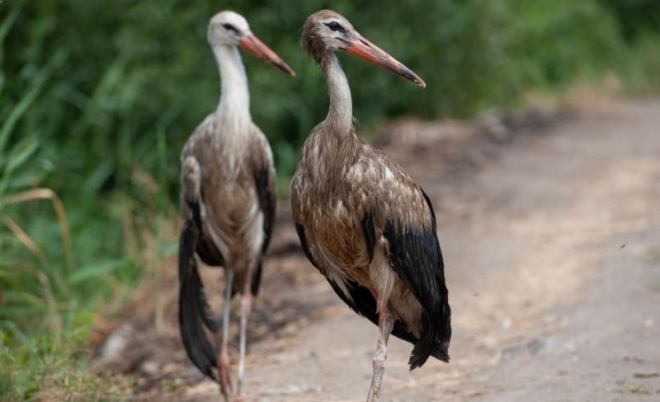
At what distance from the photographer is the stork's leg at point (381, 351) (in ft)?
18.1

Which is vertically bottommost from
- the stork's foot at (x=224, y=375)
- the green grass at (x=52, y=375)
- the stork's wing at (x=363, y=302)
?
the stork's foot at (x=224, y=375)

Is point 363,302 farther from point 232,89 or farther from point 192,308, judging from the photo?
point 232,89

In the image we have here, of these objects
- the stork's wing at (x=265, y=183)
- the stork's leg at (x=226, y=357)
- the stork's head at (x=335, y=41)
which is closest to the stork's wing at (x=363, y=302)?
the stork's head at (x=335, y=41)

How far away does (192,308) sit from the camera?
7.18m

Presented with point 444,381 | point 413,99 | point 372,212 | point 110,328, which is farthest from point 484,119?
point 372,212

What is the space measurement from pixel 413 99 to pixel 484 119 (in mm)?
960

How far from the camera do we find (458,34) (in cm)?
1427

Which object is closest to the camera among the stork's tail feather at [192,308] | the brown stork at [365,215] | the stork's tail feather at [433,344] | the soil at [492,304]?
the brown stork at [365,215]

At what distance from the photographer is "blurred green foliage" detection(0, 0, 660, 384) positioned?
9234 mm

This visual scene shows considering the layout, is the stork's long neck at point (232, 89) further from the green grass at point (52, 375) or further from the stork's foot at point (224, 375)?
the green grass at point (52, 375)

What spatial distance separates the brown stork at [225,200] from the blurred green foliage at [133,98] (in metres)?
1.31

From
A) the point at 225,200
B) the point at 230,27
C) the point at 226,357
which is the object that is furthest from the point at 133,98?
the point at 226,357

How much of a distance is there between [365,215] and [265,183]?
210 cm

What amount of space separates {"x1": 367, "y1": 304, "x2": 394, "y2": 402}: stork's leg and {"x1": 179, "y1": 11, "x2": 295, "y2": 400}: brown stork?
1531 millimetres
